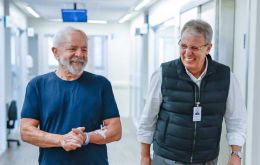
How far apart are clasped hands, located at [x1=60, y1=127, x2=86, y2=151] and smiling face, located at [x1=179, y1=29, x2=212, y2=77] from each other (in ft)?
2.23

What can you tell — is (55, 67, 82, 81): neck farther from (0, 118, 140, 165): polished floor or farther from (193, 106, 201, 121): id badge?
(0, 118, 140, 165): polished floor

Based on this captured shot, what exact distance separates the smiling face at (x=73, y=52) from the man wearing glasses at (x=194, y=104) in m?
0.43

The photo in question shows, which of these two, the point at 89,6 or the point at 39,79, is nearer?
the point at 39,79

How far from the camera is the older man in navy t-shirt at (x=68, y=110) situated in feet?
6.30

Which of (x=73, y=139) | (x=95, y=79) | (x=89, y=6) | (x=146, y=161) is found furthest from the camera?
(x=89, y=6)

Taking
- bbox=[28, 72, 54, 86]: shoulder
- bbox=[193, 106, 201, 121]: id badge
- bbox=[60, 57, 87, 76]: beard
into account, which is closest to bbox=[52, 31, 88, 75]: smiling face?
bbox=[60, 57, 87, 76]: beard

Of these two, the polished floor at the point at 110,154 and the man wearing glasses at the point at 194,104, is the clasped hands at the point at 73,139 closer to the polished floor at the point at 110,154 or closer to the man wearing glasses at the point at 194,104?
the man wearing glasses at the point at 194,104

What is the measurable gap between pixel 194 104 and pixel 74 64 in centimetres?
69

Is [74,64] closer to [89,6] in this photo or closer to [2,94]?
[2,94]

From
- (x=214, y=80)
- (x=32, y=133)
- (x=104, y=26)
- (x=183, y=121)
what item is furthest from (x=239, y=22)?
(x=104, y=26)

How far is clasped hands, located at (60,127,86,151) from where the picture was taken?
5.90 ft

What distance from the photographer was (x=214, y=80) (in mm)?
2035

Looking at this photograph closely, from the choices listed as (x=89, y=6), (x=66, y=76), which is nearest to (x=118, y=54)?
(x=89, y=6)

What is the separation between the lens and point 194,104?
6.53ft
